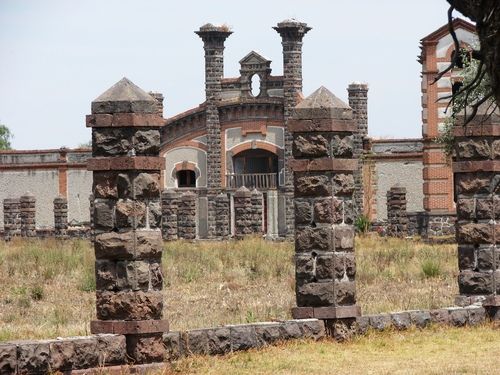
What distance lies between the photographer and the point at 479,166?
1792 centimetres

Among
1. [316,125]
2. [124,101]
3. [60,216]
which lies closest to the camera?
[124,101]

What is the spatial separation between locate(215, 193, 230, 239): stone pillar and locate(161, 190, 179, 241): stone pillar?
22.4 feet

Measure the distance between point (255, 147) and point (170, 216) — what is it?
13.2 m

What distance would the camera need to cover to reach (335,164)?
16.1m

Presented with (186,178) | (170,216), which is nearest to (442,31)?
(170,216)

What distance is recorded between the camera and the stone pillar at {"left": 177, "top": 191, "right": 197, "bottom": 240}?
43.5m

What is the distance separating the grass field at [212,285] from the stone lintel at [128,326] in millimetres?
1420

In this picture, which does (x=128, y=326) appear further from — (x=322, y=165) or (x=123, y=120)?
(x=322, y=165)

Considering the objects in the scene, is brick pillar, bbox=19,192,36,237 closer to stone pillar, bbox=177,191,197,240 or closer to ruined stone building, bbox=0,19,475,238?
stone pillar, bbox=177,191,197,240

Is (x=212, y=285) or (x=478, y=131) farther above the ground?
(x=478, y=131)

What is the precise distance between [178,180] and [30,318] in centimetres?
3985

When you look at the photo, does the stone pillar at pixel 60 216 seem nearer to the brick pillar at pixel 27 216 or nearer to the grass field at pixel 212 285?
the brick pillar at pixel 27 216

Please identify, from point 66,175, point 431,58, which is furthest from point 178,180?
point 431,58

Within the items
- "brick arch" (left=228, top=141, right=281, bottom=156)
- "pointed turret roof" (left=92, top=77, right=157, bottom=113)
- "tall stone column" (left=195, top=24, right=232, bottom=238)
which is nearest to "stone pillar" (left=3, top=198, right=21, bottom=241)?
"tall stone column" (left=195, top=24, right=232, bottom=238)
